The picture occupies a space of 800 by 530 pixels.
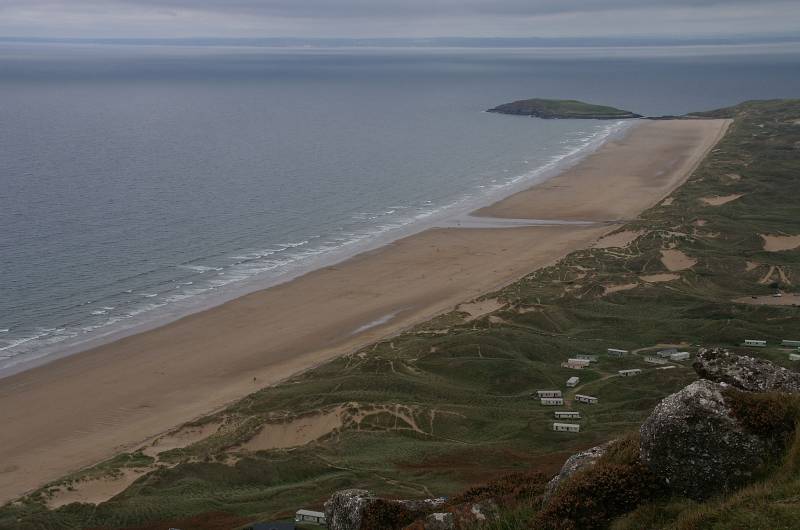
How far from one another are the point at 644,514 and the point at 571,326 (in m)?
31.9

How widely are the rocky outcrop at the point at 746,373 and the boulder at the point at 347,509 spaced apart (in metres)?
7.18

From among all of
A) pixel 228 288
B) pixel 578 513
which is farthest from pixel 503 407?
pixel 228 288

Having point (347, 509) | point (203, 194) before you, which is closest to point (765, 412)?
point (347, 509)

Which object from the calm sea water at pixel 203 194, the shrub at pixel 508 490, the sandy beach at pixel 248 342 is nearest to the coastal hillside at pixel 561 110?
the calm sea water at pixel 203 194

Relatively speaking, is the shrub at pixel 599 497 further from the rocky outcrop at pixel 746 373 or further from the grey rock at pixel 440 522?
the rocky outcrop at pixel 746 373

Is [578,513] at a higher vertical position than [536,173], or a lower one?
higher

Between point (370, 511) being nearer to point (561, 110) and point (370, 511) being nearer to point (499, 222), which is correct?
point (499, 222)

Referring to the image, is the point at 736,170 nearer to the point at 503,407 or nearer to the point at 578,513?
the point at 503,407

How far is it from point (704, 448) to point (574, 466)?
2702 mm

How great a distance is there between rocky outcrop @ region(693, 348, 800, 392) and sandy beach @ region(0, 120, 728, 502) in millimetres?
25057

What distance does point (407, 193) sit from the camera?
89062 millimetres

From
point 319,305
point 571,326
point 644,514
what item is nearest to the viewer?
point 644,514

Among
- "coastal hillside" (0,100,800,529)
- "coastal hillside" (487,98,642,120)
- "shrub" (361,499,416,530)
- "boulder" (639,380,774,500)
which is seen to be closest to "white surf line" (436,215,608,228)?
"coastal hillside" (0,100,800,529)

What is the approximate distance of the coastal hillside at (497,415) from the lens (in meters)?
15.9
